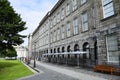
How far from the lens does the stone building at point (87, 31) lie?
17.5 meters

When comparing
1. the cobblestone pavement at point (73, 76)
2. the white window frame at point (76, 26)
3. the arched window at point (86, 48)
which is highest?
the white window frame at point (76, 26)

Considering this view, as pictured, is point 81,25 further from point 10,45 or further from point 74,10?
point 10,45

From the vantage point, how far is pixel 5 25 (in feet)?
109

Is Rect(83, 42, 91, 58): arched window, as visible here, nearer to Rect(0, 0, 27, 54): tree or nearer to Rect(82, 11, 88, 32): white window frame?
Rect(82, 11, 88, 32): white window frame

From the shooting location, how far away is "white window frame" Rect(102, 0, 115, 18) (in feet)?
58.4

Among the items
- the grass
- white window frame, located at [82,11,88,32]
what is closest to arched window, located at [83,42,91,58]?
white window frame, located at [82,11,88,32]

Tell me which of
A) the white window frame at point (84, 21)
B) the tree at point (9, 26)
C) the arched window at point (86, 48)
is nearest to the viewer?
the arched window at point (86, 48)

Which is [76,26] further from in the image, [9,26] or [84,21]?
[9,26]

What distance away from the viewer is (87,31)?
23.9 m

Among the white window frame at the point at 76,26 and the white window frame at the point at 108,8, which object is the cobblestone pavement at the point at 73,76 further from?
the white window frame at the point at 76,26

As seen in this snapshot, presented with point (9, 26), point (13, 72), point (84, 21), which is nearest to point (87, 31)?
point (84, 21)

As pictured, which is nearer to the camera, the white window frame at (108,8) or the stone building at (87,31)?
the stone building at (87,31)

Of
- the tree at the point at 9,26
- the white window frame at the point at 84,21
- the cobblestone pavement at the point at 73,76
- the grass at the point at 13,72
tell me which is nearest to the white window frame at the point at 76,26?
the white window frame at the point at 84,21

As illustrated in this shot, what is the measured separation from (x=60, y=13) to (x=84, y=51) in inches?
550
